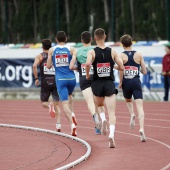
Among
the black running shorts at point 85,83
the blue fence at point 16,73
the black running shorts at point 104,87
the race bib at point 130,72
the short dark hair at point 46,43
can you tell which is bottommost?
the blue fence at point 16,73

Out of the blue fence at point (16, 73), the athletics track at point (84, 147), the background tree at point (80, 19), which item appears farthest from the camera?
the background tree at point (80, 19)

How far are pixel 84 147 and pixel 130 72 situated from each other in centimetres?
181

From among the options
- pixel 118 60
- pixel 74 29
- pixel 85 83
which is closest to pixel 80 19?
pixel 74 29

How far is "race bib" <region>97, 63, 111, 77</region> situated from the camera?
14.4 meters

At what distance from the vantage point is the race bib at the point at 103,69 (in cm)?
1438

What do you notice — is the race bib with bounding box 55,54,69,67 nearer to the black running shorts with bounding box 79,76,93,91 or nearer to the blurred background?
the black running shorts with bounding box 79,76,93,91

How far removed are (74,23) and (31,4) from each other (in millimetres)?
8400

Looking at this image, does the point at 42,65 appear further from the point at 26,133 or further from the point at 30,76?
the point at 30,76

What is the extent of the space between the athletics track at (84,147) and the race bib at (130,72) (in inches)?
46.7

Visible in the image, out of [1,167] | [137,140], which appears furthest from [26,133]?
[1,167]

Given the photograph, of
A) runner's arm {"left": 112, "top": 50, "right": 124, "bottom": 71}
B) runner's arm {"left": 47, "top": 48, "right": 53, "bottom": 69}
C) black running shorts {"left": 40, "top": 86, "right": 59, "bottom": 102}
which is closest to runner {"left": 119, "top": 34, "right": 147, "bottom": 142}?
runner's arm {"left": 112, "top": 50, "right": 124, "bottom": 71}

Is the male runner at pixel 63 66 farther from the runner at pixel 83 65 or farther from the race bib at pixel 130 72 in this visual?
the race bib at pixel 130 72

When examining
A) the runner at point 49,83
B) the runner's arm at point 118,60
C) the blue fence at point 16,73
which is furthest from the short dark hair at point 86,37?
the blue fence at point 16,73

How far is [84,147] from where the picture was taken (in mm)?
14555
